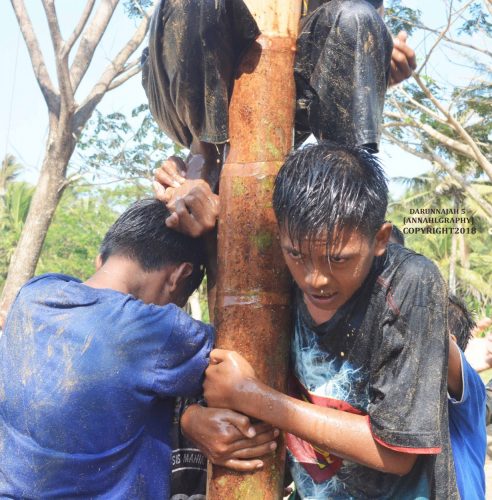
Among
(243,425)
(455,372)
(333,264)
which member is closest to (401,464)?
(243,425)

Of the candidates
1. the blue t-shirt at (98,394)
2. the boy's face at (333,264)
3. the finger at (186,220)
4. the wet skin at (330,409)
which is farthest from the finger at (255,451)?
the finger at (186,220)

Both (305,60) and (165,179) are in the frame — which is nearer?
(305,60)

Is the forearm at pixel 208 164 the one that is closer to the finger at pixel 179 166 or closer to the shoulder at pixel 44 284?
the finger at pixel 179 166

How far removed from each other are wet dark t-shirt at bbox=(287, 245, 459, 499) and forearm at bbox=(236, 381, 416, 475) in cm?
5

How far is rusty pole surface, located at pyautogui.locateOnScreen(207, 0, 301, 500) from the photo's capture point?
230 centimetres

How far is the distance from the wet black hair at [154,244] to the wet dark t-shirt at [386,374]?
0.63 m

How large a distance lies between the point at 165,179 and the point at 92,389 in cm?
81

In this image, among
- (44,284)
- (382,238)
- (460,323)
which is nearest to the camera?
(382,238)

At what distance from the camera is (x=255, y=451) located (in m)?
2.24

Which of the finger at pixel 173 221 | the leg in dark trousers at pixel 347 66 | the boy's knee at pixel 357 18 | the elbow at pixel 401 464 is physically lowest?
the elbow at pixel 401 464

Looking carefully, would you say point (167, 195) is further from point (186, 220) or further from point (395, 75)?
point (395, 75)

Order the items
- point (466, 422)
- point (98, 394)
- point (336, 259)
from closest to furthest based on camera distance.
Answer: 1. point (336, 259)
2. point (98, 394)
3. point (466, 422)

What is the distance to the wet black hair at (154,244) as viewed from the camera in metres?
2.82

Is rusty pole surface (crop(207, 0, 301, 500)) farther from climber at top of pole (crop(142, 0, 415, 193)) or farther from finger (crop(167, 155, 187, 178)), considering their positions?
finger (crop(167, 155, 187, 178))
